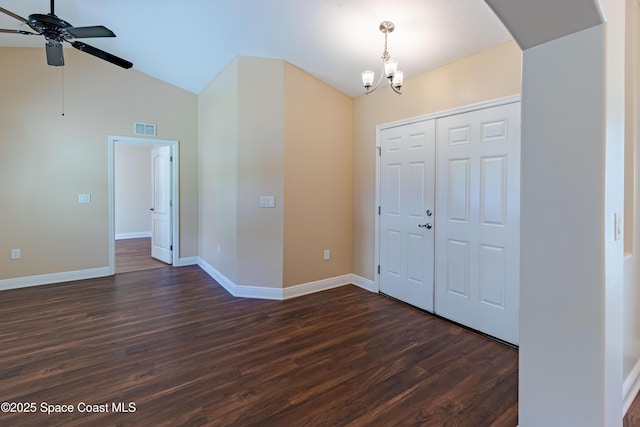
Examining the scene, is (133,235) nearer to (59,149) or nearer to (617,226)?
(59,149)

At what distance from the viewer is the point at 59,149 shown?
413 centimetres

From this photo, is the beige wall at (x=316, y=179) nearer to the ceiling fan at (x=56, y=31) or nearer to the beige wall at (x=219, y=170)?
the beige wall at (x=219, y=170)

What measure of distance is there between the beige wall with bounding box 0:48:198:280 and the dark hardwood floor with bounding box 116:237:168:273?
56 centimetres

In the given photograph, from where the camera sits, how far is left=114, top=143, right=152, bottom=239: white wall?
759 centimetres

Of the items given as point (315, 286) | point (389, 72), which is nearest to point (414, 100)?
point (389, 72)

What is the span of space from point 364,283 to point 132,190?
6.88m

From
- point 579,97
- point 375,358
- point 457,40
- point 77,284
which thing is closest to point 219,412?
point 375,358

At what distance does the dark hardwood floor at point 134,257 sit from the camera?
499 centimetres

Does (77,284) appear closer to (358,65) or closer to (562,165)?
(358,65)

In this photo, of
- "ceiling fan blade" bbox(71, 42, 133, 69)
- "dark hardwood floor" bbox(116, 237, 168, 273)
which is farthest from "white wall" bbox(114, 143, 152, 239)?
"ceiling fan blade" bbox(71, 42, 133, 69)

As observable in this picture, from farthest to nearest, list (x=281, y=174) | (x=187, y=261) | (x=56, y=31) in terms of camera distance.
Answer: (x=187, y=261) < (x=281, y=174) < (x=56, y=31)

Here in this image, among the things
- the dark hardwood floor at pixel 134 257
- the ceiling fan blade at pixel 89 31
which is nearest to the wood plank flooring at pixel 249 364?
the dark hardwood floor at pixel 134 257

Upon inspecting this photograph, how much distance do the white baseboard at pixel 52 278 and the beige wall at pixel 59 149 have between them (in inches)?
2.4

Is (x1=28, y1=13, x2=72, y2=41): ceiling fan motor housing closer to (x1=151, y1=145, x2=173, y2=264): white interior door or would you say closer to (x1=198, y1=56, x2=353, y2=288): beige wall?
(x1=198, y1=56, x2=353, y2=288): beige wall
